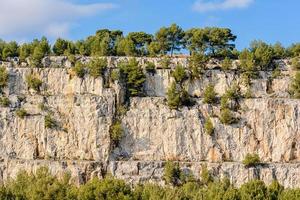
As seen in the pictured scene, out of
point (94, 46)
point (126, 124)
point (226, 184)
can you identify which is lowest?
point (226, 184)

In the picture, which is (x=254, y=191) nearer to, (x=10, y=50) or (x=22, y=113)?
(x=22, y=113)

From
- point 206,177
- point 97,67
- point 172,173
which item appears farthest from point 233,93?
point 97,67

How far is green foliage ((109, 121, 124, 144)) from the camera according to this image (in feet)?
227

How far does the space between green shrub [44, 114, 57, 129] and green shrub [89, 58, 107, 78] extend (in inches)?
211

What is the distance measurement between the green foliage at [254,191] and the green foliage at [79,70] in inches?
733

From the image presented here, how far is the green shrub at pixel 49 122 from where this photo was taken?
69875mm

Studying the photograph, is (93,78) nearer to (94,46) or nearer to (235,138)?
Result: (94,46)

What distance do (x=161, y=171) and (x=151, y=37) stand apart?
63.6ft

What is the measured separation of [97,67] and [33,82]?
5.84m

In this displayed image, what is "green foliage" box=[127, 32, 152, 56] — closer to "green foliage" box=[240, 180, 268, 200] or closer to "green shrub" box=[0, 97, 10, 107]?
"green shrub" box=[0, 97, 10, 107]

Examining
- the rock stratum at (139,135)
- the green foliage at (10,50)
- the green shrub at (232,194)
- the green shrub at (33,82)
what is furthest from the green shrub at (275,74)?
the green foliage at (10,50)

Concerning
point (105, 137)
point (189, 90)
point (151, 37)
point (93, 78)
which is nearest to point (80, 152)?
point (105, 137)

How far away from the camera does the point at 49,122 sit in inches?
2751

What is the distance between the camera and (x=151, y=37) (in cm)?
8238
